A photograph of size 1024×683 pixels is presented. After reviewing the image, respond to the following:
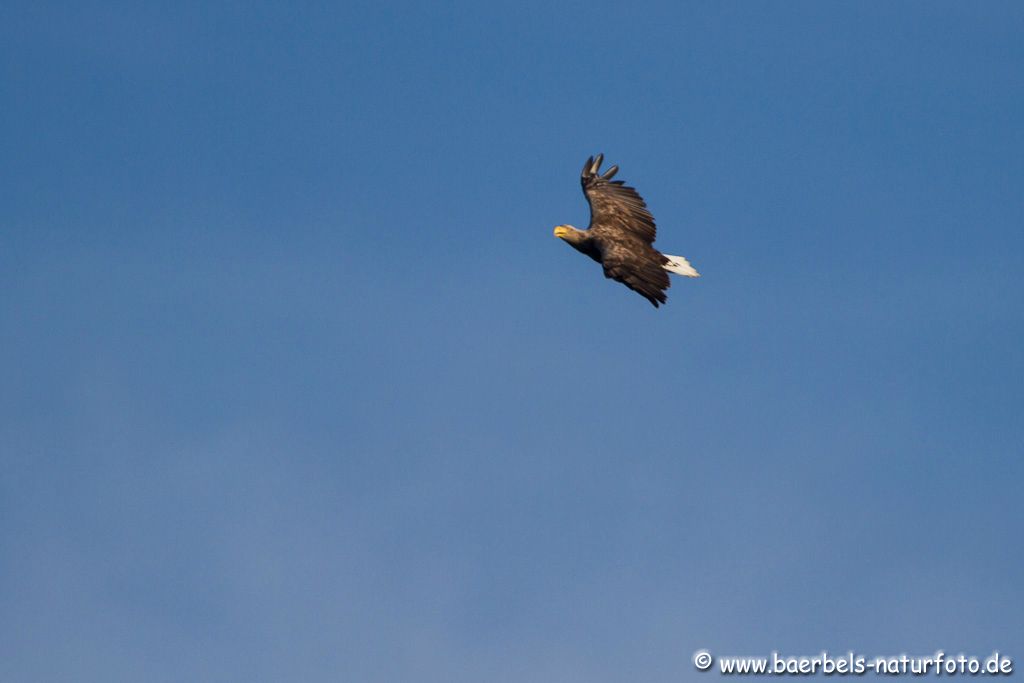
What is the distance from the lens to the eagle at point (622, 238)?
142 feet

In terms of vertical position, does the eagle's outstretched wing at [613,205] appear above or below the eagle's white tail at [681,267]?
above

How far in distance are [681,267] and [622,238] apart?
304cm

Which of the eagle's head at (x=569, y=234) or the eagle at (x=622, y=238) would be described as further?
the eagle's head at (x=569, y=234)

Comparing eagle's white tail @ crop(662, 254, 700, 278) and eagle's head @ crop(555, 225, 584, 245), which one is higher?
eagle's head @ crop(555, 225, 584, 245)

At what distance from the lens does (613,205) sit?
164ft

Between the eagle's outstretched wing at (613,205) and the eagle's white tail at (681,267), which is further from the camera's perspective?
the eagle's outstretched wing at (613,205)

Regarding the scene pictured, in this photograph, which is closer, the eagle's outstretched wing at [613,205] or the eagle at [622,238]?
the eagle at [622,238]

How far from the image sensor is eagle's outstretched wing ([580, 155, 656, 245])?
1907 inches

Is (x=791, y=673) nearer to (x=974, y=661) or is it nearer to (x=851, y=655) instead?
(x=851, y=655)

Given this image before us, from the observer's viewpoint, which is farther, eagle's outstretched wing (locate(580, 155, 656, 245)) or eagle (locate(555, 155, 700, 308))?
eagle's outstretched wing (locate(580, 155, 656, 245))

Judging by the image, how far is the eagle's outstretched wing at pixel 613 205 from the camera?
159 ft

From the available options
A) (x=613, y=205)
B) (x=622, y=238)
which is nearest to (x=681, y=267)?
(x=622, y=238)

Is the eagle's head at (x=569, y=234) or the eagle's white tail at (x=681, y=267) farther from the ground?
the eagle's head at (x=569, y=234)

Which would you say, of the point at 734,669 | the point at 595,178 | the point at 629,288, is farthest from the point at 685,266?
the point at 734,669
